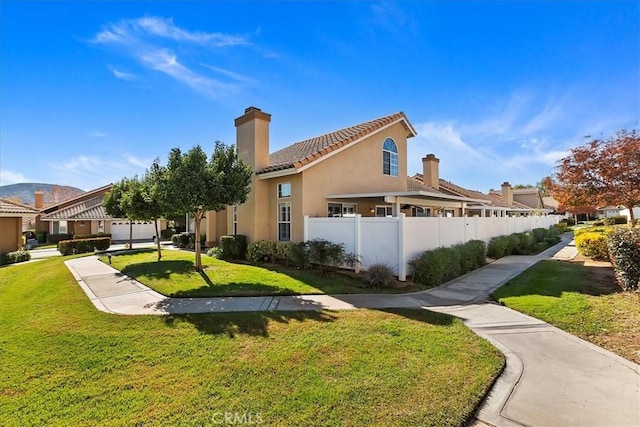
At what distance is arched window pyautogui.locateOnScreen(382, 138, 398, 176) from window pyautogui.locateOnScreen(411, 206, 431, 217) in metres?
2.80

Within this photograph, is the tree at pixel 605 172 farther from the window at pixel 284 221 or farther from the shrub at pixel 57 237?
the shrub at pixel 57 237

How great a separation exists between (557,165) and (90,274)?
31.4 metres

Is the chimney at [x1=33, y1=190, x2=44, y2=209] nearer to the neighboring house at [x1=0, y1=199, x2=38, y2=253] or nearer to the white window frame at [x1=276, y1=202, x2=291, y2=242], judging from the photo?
the neighboring house at [x1=0, y1=199, x2=38, y2=253]

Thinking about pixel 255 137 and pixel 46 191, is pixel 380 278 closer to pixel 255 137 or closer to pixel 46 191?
pixel 255 137

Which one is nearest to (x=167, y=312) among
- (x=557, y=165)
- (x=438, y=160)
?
(x=438, y=160)

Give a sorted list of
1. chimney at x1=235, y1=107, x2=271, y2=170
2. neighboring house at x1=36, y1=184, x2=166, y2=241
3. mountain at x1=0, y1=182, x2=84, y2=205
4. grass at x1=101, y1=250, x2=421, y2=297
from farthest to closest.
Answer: mountain at x1=0, y1=182, x2=84, y2=205 < neighboring house at x1=36, y1=184, x2=166, y2=241 < chimney at x1=235, y1=107, x2=271, y2=170 < grass at x1=101, y1=250, x2=421, y2=297

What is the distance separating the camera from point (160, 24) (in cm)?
1041

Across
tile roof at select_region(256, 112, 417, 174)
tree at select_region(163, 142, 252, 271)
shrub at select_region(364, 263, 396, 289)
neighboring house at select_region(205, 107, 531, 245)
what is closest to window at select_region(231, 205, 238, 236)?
neighboring house at select_region(205, 107, 531, 245)

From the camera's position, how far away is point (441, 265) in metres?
10.9

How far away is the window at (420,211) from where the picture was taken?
2013cm

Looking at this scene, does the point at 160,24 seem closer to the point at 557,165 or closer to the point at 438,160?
the point at 438,160

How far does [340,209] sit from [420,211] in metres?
7.63

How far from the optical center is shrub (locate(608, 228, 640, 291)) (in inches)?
340

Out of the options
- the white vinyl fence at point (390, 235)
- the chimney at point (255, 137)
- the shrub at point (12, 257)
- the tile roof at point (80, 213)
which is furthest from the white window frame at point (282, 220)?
the tile roof at point (80, 213)
